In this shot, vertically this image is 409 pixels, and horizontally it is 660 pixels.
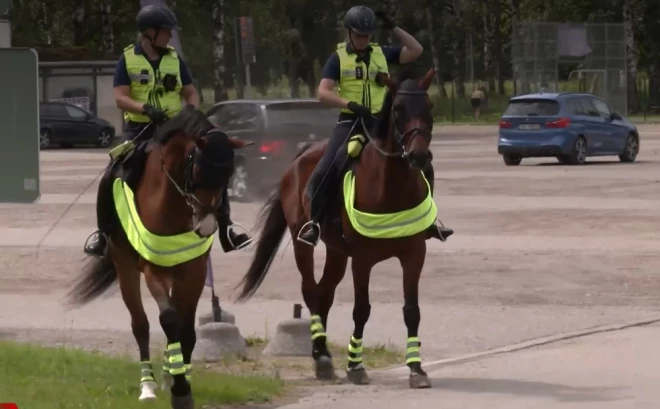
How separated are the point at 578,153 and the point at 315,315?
25891mm

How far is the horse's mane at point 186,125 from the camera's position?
8508 millimetres

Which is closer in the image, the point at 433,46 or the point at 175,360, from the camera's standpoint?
the point at 175,360

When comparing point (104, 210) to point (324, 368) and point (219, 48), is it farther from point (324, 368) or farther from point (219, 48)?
point (219, 48)

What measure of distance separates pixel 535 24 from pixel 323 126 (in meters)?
35.4

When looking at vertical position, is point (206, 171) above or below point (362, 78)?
below

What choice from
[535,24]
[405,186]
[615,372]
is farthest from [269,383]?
[535,24]

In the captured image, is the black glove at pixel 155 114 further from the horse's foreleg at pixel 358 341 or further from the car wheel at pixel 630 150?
the car wheel at pixel 630 150

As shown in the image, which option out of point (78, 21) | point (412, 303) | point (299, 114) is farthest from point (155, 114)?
point (78, 21)

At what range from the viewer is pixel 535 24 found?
5906 centimetres

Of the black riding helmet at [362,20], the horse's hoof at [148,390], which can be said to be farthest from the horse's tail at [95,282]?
the black riding helmet at [362,20]

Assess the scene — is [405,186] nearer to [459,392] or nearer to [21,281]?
[459,392]

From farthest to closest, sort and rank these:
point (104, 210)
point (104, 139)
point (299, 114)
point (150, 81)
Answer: point (104, 139) → point (299, 114) → point (150, 81) → point (104, 210)

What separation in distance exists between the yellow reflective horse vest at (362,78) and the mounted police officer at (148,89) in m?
1.35

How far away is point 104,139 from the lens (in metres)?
51.5
